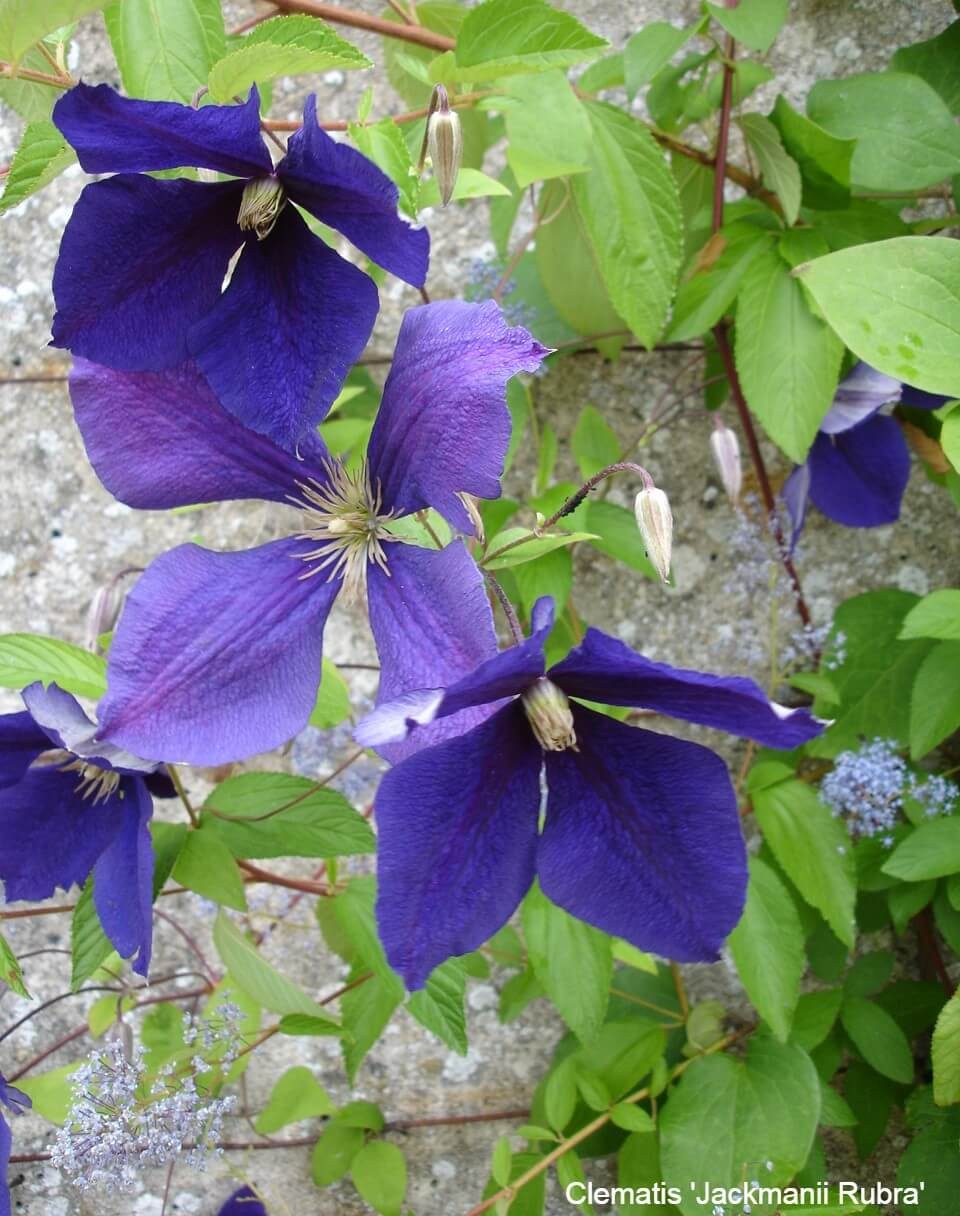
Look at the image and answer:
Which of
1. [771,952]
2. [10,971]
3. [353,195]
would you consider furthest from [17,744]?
[771,952]

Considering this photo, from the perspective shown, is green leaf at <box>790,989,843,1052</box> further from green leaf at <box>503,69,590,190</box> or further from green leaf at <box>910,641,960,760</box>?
green leaf at <box>503,69,590,190</box>

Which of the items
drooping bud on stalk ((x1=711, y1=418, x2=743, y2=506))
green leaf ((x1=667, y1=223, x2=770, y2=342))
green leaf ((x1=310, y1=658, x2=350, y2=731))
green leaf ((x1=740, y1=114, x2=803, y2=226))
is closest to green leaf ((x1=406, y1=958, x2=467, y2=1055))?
green leaf ((x1=310, y1=658, x2=350, y2=731))

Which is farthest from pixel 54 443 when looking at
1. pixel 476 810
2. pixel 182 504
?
pixel 476 810

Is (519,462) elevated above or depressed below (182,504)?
below

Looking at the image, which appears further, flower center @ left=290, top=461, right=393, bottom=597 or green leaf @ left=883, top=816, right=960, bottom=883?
green leaf @ left=883, top=816, right=960, bottom=883

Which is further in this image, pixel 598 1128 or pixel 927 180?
pixel 598 1128

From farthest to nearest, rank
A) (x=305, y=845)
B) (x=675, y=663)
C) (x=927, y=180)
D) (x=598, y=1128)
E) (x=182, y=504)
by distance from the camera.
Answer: (x=675, y=663), (x=598, y=1128), (x=927, y=180), (x=305, y=845), (x=182, y=504)

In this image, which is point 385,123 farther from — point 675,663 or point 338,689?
point 675,663
